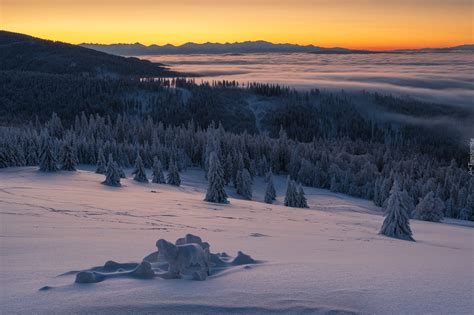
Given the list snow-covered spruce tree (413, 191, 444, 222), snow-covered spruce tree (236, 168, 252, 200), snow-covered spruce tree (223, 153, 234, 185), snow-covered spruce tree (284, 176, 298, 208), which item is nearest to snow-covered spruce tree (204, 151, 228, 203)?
snow-covered spruce tree (284, 176, 298, 208)

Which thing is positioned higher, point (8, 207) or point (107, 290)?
point (107, 290)

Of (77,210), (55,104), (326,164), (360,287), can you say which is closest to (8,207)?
(77,210)

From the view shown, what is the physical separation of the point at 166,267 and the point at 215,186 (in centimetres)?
2492

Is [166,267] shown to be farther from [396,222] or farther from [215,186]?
[215,186]

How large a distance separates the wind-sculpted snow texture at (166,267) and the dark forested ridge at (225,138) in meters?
27.5

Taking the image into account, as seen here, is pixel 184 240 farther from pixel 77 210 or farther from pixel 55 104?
pixel 55 104

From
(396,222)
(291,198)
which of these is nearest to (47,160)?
(396,222)

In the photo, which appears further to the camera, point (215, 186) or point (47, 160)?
point (215, 186)

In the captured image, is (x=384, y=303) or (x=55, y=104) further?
(x=55, y=104)

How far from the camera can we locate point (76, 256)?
880cm

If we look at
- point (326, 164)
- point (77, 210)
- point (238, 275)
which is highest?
point (238, 275)

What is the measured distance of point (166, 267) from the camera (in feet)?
26.3

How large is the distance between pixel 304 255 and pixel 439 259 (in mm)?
3503

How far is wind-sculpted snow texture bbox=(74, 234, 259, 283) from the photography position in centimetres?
740
